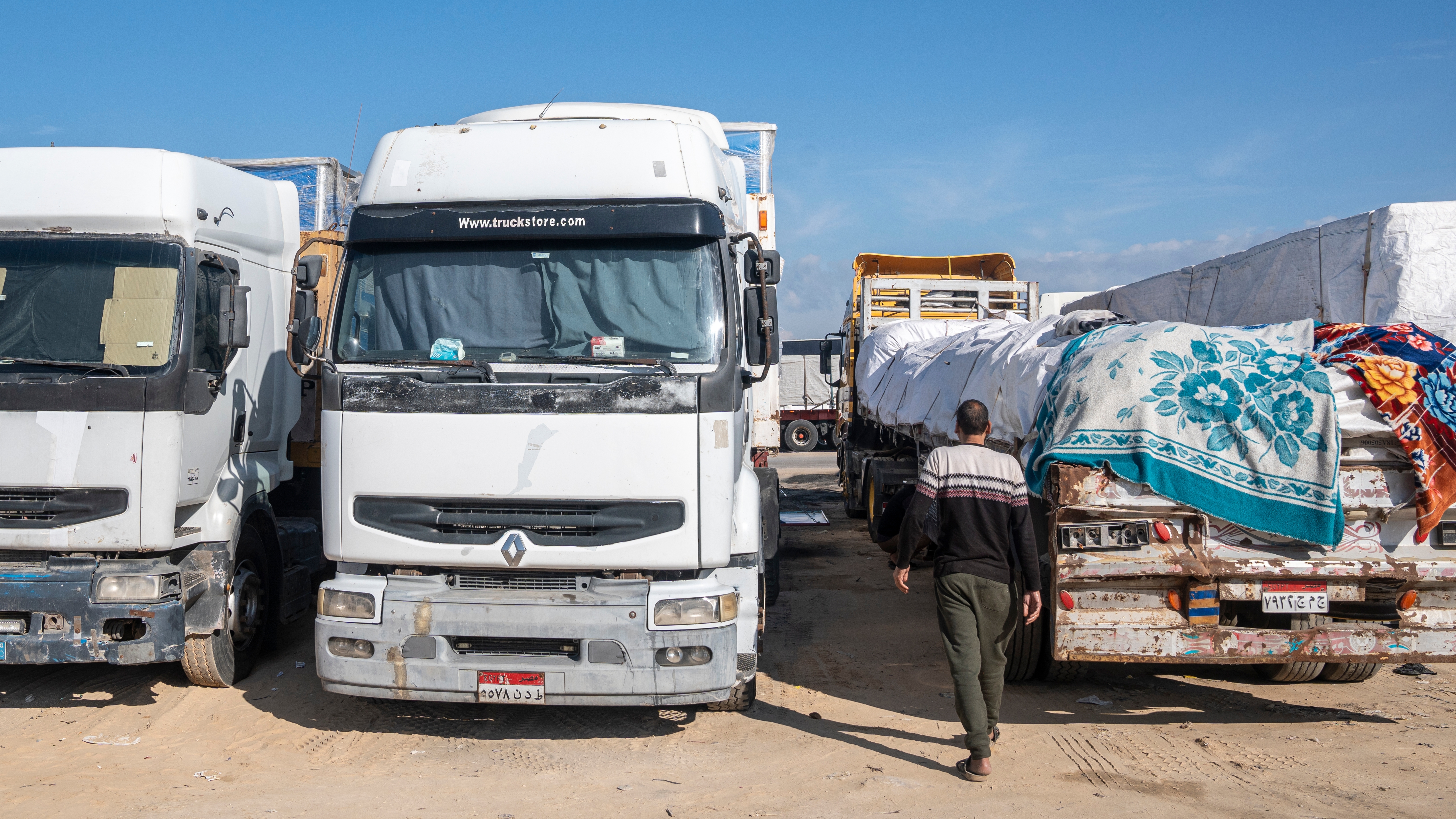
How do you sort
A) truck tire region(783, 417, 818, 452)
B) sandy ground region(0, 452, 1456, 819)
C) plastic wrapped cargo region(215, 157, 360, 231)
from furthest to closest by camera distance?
truck tire region(783, 417, 818, 452)
plastic wrapped cargo region(215, 157, 360, 231)
sandy ground region(0, 452, 1456, 819)

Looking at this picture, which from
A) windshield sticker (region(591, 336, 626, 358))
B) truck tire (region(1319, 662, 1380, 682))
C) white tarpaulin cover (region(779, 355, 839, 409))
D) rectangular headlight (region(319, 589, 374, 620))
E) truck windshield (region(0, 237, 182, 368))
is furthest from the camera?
white tarpaulin cover (region(779, 355, 839, 409))

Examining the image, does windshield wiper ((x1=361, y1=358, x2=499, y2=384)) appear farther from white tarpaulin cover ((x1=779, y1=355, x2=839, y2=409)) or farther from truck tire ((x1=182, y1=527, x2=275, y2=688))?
white tarpaulin cover ((x1=779, y1=355, x2=839, y2=409))

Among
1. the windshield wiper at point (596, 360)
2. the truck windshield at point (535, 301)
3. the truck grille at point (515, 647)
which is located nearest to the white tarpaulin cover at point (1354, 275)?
the truck windshield at point (535, 301)

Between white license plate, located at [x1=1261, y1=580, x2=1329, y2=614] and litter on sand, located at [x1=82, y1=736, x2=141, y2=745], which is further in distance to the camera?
litter on sand, located at [x1=82, y1=736, x2=141, y2=745]

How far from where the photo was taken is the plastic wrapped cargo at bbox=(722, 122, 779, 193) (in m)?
8.55

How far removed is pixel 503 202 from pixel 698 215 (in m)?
1.07

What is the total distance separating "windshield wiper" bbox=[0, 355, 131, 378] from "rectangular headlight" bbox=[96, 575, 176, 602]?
3.58 feet

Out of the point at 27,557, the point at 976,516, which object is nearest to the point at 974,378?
the point at 976,516

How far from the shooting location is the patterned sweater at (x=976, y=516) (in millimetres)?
4586

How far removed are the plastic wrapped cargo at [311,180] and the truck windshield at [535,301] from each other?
291 centimetres

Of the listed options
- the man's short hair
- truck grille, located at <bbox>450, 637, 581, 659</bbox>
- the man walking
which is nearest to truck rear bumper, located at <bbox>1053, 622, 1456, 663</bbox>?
the man walking

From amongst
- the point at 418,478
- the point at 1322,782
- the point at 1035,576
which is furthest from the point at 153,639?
the point at 1322,782

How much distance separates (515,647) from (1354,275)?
245 inches

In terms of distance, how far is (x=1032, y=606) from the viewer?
4621 mm
